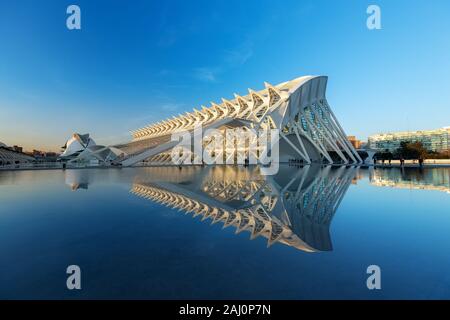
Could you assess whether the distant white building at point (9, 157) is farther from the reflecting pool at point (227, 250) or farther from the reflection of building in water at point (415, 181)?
the reflection of building in water at point (415, 181)

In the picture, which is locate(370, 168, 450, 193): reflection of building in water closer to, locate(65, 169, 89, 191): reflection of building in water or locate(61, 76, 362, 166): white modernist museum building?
locate(65, 169, 89, 191): reflection of building in water

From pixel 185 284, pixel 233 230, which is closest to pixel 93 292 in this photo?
pixel 185 284

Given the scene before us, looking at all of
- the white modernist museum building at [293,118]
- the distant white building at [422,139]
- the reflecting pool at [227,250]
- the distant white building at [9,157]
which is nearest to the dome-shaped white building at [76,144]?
the distant white building at [9,157]

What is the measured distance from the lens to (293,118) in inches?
1233

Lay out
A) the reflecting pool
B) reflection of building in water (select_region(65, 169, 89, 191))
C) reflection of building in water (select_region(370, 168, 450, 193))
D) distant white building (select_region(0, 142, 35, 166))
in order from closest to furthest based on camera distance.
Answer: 1. the reflecting pool
2. reflection of building in water (select_region(370, 168, 450, 193))
3. reflection of building in water (select_region(65, 169, 89, 191))
4. distant white building (select_region(0, 142, 35, 166))

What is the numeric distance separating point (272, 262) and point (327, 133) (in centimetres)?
3424

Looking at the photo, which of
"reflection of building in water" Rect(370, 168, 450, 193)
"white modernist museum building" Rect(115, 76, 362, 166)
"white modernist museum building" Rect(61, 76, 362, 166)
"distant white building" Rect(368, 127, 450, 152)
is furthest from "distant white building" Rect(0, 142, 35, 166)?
"distant white building" Rect(368, 127, 450, 152)

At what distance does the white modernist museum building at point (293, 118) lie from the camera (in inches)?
1164

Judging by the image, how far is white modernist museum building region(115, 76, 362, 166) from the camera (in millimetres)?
29578

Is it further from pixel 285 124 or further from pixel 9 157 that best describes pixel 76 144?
pixel 285 124

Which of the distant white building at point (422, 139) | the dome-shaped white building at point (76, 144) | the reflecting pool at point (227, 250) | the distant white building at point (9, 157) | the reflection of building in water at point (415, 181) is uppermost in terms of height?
the distant white building at point (422, 139)

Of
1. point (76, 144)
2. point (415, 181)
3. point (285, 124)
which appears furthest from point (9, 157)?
point (415, 181)

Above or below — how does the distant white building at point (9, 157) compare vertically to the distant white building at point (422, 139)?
below

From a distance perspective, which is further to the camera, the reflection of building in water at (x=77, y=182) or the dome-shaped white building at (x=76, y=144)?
the dome-shaped white building at (x=76, y=144)
